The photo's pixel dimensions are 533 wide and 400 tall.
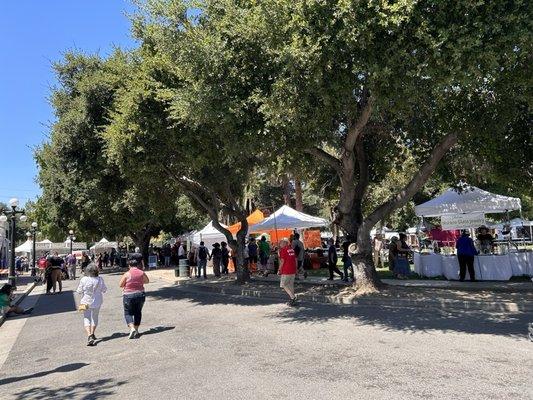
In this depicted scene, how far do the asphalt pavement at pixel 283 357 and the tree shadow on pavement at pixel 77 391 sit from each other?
0.06ft

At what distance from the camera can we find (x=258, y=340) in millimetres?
8742

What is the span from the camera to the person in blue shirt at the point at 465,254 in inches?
607

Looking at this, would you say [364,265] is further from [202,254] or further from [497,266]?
[202,254]

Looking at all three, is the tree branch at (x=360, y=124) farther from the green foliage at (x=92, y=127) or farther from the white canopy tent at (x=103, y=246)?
the white canopy tent at (x=103, y=246)

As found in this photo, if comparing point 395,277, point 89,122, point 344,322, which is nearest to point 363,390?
point 344,322

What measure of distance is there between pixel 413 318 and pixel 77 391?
703cm

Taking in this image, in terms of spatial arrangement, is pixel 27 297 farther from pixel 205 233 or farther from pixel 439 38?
pixel 439 38

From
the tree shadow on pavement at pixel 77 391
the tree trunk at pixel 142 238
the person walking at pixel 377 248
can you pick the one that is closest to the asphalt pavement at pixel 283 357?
the tree shadow on pavement at pixel 77 391

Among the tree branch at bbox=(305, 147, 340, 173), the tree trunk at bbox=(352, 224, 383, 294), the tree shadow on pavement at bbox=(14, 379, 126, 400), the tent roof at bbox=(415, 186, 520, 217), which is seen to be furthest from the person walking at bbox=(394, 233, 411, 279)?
the tree shadow on pavement at bbox=(14, 379, 126, 400)

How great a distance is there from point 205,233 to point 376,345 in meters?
22.0

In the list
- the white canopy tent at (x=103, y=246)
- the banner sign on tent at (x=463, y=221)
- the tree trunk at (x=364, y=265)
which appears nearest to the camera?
the tree trunk at (x=364, y=265)

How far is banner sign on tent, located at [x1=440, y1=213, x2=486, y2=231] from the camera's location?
1716 cm

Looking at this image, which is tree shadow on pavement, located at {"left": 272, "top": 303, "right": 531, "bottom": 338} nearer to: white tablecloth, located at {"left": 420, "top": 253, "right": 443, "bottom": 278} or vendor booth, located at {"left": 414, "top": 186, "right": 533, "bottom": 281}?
vendor booth, located at {"left": 414, "top": 186, "right": 533, "bottom": 281}

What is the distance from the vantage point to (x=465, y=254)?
50.8ft
